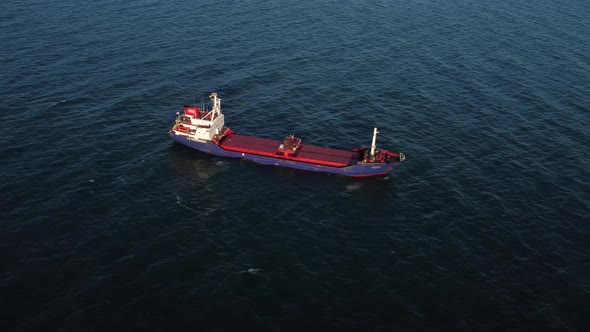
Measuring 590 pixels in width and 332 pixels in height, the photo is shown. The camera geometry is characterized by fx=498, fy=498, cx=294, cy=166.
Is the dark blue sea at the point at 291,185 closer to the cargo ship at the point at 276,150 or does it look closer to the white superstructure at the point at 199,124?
the cargo ship at the point at 276,150

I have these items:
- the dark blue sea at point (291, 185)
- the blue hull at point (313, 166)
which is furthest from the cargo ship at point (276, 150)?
the dark blue sea at point (291, 185)

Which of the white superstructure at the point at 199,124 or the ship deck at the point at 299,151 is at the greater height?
the white superstructure at the point at 199,124

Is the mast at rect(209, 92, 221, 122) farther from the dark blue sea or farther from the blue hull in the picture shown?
the dark blue sea

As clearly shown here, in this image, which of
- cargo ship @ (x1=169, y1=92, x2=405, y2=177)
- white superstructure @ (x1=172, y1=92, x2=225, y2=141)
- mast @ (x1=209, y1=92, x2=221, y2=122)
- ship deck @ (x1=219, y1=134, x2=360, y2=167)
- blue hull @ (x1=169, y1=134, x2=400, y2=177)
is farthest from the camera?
mast @ (x1=209, y1=92, x2=221, y2=122)

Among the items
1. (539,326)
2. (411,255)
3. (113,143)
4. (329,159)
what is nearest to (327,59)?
(329,159)

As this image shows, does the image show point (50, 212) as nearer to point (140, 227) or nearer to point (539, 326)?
point (140, 227)

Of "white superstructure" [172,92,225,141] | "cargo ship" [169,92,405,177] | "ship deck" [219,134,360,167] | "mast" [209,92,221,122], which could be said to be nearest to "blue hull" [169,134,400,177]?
"cargo ship" [169,92,405,177]

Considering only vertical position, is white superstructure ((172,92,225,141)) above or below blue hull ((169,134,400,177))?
above
